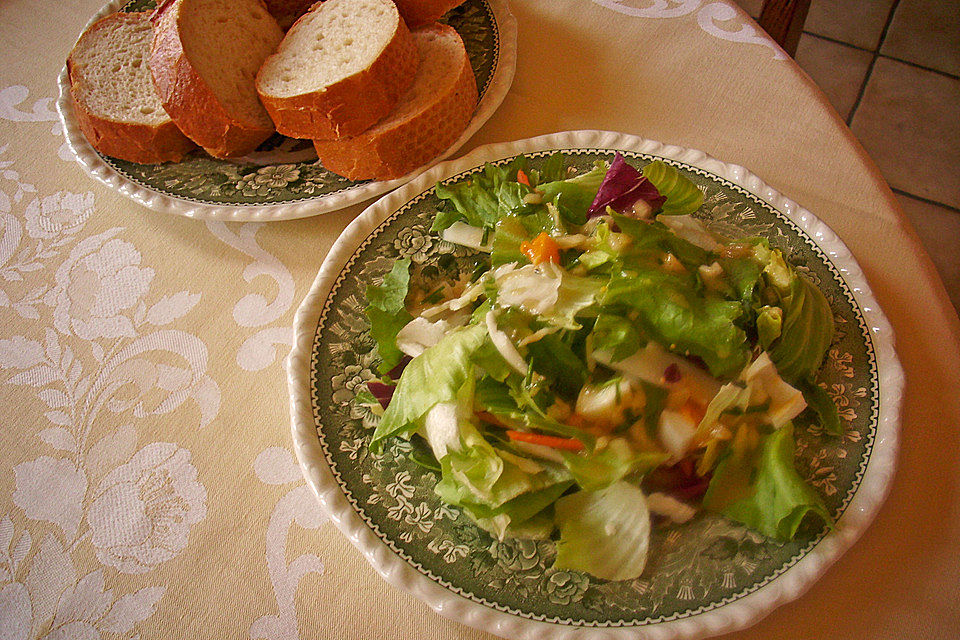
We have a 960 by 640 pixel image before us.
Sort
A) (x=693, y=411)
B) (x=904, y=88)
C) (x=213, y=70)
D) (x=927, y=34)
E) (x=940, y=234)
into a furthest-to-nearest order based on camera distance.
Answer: (x=927, y=34), (x=904, y=88), (x=940, y=234), (x=213, y=70), (x=693, y=411)

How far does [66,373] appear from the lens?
132cm

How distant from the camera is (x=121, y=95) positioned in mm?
1686

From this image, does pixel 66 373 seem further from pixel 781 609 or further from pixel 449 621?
pixel 781 609

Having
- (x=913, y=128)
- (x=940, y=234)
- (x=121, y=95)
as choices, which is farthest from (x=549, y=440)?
(x=913, y=128)

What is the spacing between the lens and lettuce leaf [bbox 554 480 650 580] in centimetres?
93

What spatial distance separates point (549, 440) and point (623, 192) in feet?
1.63

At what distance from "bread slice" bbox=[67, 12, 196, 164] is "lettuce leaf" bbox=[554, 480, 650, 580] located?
1315mm

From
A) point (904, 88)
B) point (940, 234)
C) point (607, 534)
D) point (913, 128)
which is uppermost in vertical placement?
point (607, 534)

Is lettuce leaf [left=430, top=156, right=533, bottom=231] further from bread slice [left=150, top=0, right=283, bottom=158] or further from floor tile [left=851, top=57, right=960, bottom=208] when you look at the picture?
floor tile [left=851, top=57, right=960, bottom=208]

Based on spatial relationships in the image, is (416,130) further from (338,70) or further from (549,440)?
(549,440)

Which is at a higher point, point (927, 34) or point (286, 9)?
point (286, 9)

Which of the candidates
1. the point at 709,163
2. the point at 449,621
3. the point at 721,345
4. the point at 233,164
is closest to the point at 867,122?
the point at 709,163

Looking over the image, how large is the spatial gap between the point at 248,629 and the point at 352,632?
17 cm

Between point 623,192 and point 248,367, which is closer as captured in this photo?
point 623,192
